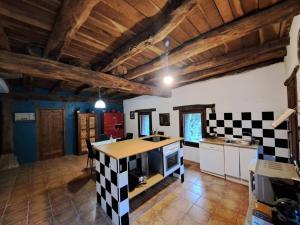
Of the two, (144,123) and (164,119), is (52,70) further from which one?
(144,123)

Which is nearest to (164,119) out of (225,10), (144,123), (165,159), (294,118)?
(144,123)

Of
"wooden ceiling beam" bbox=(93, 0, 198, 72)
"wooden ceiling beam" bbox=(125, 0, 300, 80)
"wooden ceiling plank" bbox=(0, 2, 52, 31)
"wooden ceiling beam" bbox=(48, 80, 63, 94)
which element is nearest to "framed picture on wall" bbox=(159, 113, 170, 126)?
"wooden ceiling beam" bbox=(125, 0, 300, 80)

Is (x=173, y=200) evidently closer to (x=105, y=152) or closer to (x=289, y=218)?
(x=105, y=152)

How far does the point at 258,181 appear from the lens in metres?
1.25

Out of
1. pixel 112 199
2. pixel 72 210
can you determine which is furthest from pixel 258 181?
pixel 72 210

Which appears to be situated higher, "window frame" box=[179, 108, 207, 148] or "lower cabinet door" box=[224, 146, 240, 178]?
"window frame" box=[179, 108, 207, 148]

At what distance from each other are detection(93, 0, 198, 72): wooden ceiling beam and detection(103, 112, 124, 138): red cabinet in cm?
365

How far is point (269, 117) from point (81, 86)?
487 centimetres

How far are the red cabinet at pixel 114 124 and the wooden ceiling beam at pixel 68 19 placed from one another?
13.0 ft

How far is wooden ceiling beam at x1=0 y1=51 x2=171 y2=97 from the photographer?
5.86 feet

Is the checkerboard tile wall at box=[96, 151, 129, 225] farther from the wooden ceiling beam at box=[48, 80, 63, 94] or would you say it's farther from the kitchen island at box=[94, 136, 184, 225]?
the wooden ceiling beam at box=[48, 80, 63, 94]

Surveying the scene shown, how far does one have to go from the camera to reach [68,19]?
1.30 m

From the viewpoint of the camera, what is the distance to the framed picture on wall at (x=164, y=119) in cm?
465

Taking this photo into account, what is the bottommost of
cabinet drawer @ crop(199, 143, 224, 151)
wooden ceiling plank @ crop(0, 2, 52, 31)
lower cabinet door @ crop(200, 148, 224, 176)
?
lower cabinet door @ crop(200, 148, 224, 176)
